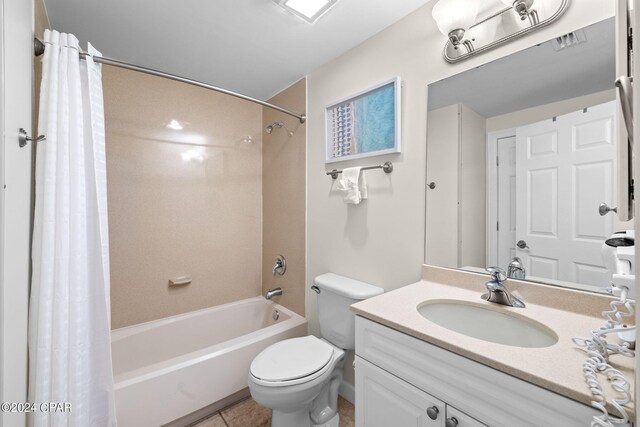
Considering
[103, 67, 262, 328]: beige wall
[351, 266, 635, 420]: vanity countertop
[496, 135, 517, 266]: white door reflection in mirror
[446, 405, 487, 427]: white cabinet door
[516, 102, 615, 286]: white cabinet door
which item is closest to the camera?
[351, 266, 635, 420]: vanity countertop

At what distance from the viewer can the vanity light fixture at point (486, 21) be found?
0.99 meters

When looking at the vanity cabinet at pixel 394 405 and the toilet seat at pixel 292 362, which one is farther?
the toilet seat at pixel 292 362

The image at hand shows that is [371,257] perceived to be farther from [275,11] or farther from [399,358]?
[275,11]

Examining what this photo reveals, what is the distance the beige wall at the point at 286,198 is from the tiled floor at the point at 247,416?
674 mm

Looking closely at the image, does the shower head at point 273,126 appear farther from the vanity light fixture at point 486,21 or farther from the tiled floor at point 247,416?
the tiled floor at point 247,416

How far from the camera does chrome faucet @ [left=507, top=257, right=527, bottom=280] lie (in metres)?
1.06

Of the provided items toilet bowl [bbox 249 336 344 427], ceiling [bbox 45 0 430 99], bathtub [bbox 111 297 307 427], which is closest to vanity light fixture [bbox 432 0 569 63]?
ceiling [bbox 45 0 430 99]

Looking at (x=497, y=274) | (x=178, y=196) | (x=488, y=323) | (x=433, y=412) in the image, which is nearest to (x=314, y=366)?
(x=433, y=412)

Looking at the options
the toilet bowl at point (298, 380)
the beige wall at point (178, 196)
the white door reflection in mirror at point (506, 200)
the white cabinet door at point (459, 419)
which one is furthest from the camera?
the beige wall at point (178, 196)

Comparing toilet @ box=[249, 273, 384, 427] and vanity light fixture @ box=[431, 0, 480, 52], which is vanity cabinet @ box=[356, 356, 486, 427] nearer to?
toilet @ box=[249, 273, 384, 427]

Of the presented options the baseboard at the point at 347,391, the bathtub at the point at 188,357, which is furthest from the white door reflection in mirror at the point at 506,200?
the bathtub at the point at 188,357

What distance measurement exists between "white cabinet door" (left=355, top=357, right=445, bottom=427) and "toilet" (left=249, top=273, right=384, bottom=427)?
0.34m

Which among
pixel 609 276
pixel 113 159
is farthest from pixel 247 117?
pixel 609 276

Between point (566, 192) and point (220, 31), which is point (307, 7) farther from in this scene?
point (566, 192)
